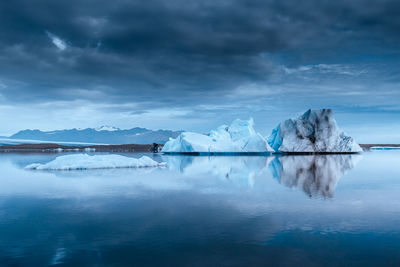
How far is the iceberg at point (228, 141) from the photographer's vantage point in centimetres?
3920

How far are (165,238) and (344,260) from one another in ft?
8.52

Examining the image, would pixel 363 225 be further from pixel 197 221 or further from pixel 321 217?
pixel 197 221

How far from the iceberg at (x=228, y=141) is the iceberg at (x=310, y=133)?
131 inches

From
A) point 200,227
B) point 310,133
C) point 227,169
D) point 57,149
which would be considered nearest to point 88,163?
point 227,169

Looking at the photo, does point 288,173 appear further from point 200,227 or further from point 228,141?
point 228,141

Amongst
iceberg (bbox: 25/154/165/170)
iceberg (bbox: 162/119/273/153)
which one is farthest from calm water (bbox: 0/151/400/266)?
iceberg (bbox: 162/119/273/153)

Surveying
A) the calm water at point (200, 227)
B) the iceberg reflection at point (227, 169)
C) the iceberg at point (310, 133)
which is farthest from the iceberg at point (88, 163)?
the iceberg at point (310, 133)

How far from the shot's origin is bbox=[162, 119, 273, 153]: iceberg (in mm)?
39197

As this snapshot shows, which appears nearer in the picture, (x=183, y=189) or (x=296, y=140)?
(x=183, y=189)

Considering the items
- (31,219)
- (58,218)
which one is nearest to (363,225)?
(58,218)

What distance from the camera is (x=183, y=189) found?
37.3ft

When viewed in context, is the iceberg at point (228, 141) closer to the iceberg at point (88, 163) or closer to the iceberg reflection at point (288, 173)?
the iceberg reflection at point (288, 173)

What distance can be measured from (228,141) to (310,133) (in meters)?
10.1

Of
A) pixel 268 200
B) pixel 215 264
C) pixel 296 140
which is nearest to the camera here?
pixel 215 264
